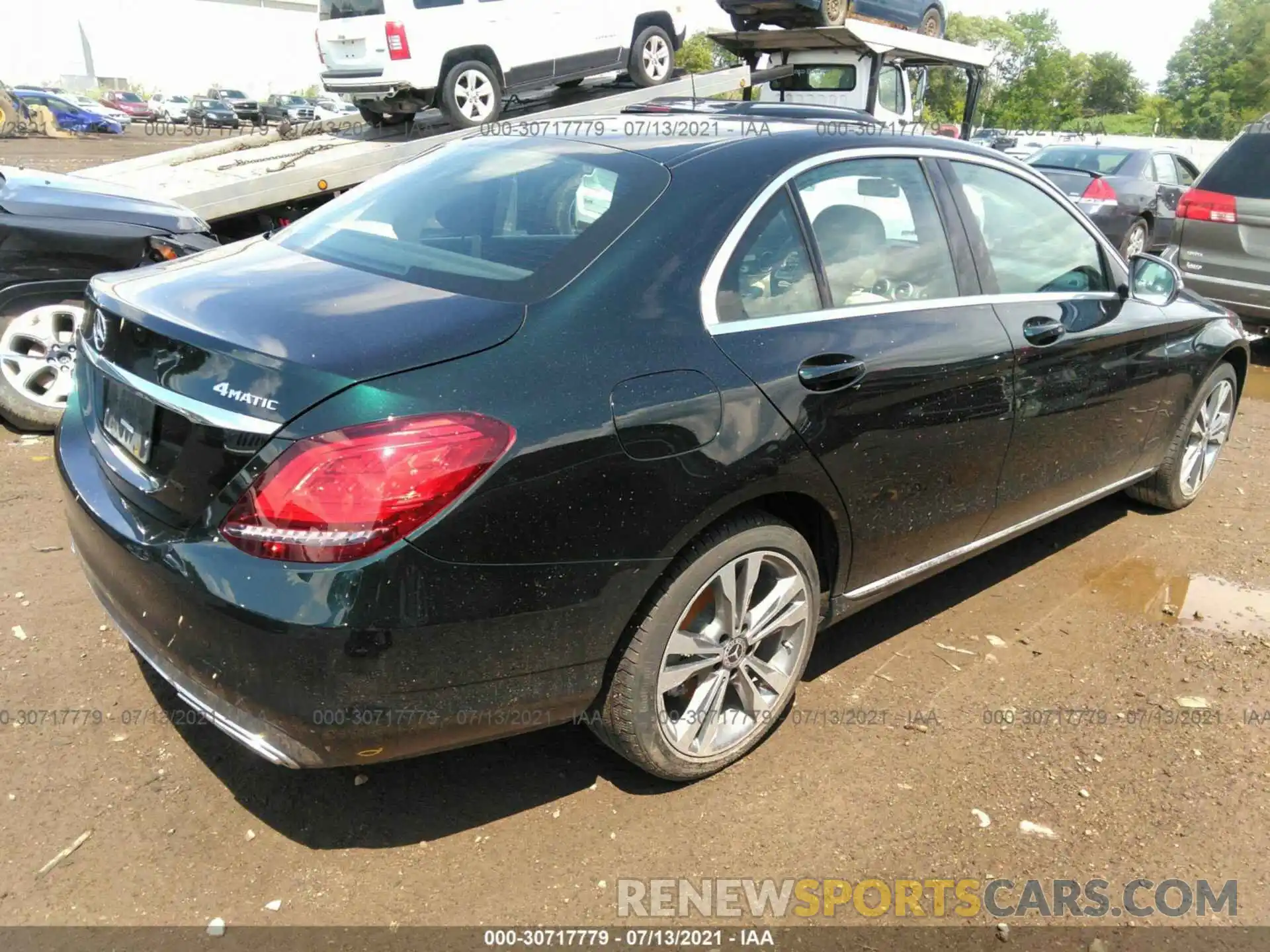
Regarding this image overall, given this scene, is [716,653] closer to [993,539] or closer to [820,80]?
[993,539]

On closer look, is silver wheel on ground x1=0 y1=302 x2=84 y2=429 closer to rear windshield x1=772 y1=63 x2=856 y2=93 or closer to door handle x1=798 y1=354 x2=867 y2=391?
door handle x1=798 y1=354 x2=867 y2=391

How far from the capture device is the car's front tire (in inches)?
96.1

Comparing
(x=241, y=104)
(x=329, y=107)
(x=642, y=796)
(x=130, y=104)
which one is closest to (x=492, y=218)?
(x=642, y=796)

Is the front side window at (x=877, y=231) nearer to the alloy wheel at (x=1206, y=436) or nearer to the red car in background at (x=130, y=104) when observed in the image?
the alloy wheel at (x=1206, y=436)

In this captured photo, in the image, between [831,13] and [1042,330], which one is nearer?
[1042,330]

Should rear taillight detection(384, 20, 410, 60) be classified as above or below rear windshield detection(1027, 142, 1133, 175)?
above

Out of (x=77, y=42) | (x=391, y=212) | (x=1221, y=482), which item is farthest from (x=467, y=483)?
(x=77, y=42)

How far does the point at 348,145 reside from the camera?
8906 mm

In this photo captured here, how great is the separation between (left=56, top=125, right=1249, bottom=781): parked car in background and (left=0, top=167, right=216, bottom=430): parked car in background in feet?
7.84

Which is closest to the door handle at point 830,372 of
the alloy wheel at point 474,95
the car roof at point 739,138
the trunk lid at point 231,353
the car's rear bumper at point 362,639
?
the car roof at point 739,138

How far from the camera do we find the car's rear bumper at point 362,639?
6.51ft

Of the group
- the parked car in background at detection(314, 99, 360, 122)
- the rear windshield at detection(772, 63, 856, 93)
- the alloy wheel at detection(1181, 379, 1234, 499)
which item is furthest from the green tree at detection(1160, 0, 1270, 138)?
the alloy wheel at detection(1181, 379, 1234, 499)

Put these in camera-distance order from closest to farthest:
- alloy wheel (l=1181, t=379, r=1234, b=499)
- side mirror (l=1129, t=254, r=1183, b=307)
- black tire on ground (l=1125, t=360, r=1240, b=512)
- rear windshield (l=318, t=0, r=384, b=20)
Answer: side mirror (l=1129, t=254, r=1183, b=307)
black tire on ground (l=1125, t=360, r=1240, b=512)
alloy wheel (l=1181, t=379, r=1234, b=499)
rear windshield (l=318, t=0, r=384, b=20)

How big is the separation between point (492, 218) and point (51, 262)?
3.23 meters
